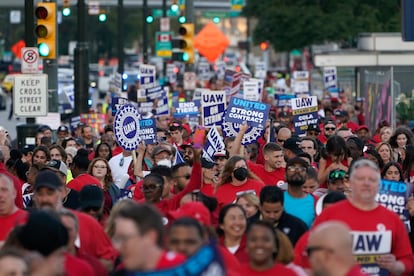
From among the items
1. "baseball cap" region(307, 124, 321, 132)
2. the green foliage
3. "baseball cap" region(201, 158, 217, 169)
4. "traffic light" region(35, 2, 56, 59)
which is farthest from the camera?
the green foliage

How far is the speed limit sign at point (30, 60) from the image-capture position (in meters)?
22.6

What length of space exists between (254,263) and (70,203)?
5.18 meters

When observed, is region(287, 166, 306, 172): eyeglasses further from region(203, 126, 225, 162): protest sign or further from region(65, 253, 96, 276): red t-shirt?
region(65, 253, 96, 276): red t-shirt

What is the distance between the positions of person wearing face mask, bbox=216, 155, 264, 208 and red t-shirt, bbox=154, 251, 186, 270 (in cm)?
630

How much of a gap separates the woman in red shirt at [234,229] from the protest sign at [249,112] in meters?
8.10

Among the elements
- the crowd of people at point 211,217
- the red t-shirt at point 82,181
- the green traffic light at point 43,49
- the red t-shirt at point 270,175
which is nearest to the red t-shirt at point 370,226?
the crowd of people at point 211,217

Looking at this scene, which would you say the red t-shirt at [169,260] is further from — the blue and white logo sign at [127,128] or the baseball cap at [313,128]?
the baseball cap at [313,128]

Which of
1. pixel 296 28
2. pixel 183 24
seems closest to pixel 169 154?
pixel 183 24

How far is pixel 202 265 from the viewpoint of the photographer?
6980 mm

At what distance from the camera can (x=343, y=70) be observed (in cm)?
4512

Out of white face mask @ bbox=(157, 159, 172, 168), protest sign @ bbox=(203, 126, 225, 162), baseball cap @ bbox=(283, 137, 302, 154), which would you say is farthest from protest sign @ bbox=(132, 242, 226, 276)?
protest sign @ bbox=(203, 126, 225, 162)

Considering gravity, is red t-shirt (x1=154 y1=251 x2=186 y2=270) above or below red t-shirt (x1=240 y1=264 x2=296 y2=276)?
above

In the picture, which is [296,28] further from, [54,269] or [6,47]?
[54,269]

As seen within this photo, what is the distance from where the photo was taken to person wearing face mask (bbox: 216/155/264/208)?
13.7m
